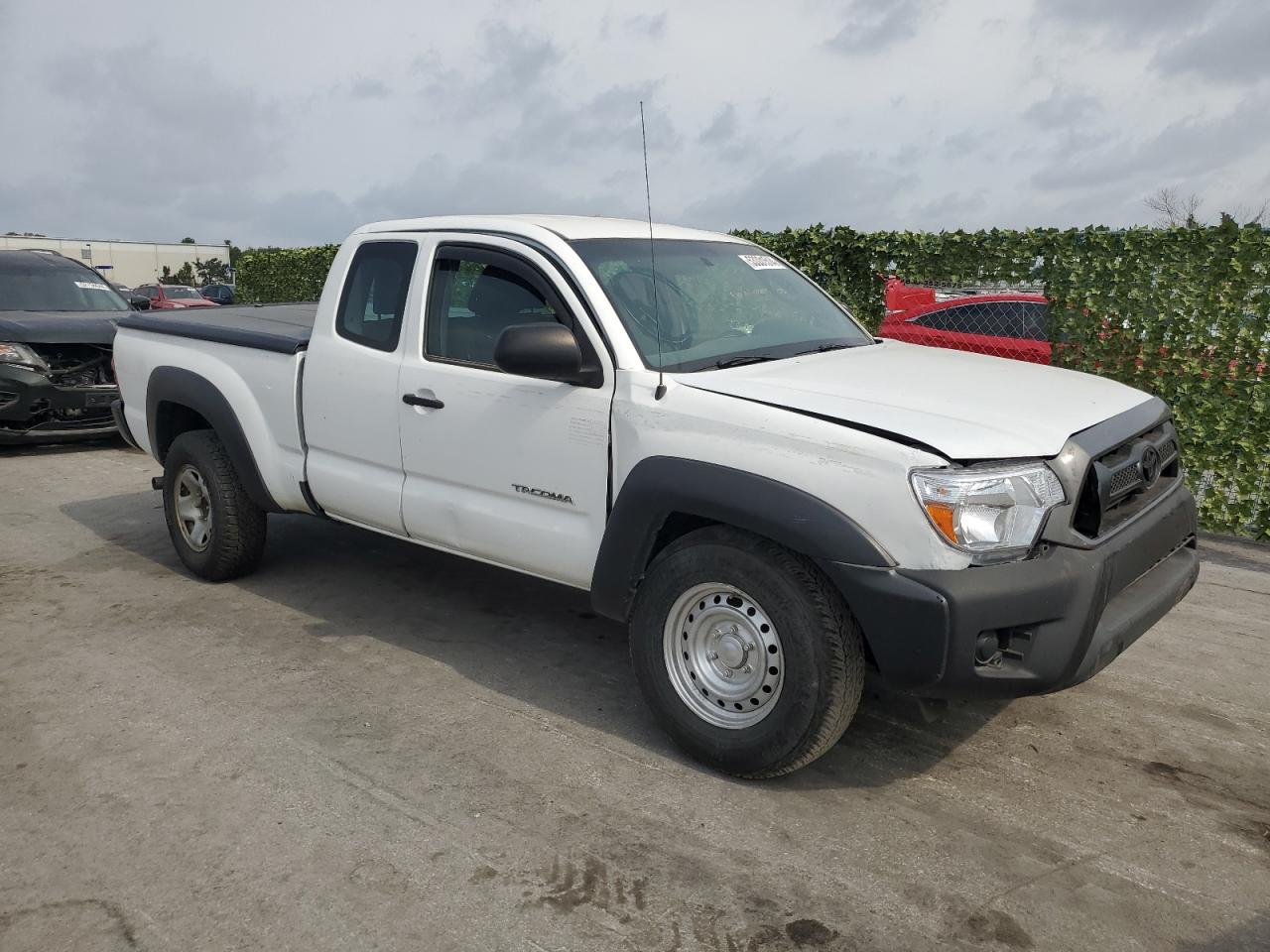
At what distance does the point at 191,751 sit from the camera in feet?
13.1

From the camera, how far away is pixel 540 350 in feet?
12.9

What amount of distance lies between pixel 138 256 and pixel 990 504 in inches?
3070

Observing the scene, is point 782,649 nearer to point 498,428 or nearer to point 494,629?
point 498,428

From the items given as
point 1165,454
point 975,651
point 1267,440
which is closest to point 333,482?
point 975,651

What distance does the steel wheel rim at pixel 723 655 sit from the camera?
12.1 feet

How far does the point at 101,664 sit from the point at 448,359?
2084 millimetres

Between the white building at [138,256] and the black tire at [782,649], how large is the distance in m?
66.6

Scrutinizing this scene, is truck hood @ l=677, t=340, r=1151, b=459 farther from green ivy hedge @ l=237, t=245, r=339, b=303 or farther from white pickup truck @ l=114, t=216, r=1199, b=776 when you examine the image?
green ivy hedge @ l=237, t=245, r=339, b=303

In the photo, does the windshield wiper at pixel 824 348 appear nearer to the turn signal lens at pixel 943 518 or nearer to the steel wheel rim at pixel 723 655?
the steel wheel rim at pixel 723 655

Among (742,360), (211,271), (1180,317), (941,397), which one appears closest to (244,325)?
(742,360)

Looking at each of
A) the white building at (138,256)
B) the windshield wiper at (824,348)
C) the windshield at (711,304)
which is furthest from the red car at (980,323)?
the white building at (138,256)

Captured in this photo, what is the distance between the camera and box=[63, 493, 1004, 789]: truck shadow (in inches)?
162

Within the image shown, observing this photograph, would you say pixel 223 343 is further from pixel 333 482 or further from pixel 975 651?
pixel 975 651

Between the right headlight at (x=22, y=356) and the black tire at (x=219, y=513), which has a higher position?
the right headlight at (x=22, y=356)
